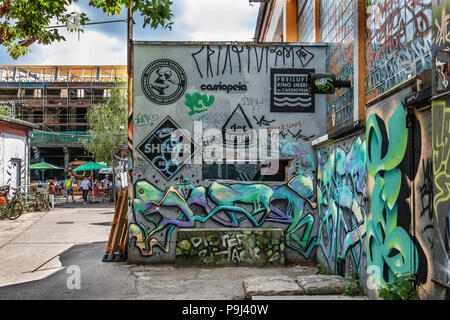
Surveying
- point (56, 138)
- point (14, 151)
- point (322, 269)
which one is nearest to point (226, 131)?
point (322, 269)

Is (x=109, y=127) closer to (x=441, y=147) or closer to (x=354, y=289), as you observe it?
(x=354, y=289)

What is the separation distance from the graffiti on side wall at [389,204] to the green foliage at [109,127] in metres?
26.4

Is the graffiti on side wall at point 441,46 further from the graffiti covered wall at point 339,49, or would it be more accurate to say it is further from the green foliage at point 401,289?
the graffiti covered wall at point 339,49

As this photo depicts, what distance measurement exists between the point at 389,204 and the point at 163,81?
5252mm

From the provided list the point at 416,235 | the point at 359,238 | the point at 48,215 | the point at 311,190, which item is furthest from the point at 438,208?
the point at 48,215

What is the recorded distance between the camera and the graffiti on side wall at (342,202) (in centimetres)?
587

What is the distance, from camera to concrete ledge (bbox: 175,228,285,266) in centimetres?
809

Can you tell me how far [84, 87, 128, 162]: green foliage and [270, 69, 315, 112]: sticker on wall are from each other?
75.6 feet

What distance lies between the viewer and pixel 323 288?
5.68 m

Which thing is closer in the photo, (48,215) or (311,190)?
(311,190)

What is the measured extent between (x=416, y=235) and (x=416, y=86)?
1.48m

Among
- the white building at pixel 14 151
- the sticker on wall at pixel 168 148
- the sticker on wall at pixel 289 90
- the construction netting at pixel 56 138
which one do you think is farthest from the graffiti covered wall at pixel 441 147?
the construction netting at pixel 56 138

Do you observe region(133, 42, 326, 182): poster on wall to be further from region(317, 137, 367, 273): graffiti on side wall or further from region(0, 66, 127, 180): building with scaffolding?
region(0, 66, 127, 180): building with scaffolding

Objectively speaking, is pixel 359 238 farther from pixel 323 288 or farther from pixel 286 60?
pixel 286 60
